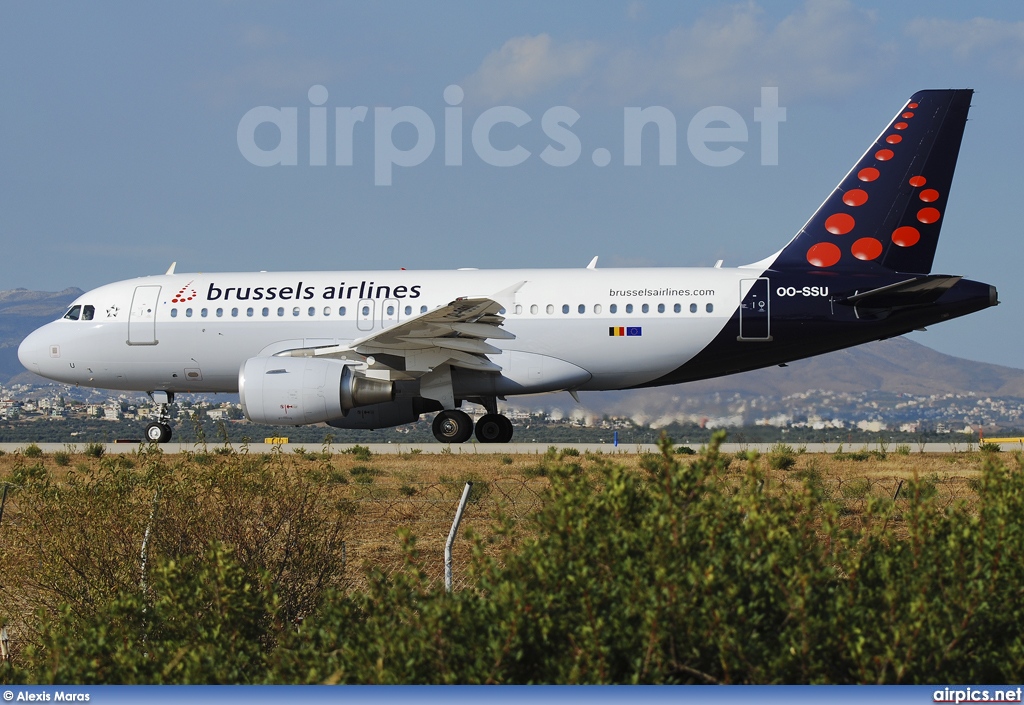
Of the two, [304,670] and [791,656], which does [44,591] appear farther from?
[791,656]

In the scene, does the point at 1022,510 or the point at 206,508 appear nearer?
the point at 1022,510

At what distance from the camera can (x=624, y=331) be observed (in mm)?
21156

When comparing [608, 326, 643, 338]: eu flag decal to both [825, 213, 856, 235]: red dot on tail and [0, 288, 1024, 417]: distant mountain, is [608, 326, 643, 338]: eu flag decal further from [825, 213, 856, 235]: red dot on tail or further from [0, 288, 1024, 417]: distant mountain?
[825, 213, 856, 235]: red dot on tail

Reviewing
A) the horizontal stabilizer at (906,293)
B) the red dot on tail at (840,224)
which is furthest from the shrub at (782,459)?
the red dot on tail at (840,224)

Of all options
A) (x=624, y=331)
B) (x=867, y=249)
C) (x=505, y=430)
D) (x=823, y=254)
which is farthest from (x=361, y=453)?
(x=867, y=249)

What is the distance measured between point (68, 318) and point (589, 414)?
12.0m

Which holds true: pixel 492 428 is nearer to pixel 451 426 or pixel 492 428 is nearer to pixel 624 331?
pixel 451 426

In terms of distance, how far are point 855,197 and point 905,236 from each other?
1.27 m

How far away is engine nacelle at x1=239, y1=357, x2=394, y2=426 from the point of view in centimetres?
1994

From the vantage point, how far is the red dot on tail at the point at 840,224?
21531 mm

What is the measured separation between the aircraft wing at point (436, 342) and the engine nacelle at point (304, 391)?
0.64 metres

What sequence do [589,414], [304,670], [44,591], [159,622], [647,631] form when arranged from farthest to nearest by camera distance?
[589,414] → [44,591] → [159,622] → [304,670] → [647,631]

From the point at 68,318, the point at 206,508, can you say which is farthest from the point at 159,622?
the point at 68,318

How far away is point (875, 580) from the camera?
17.5ft
